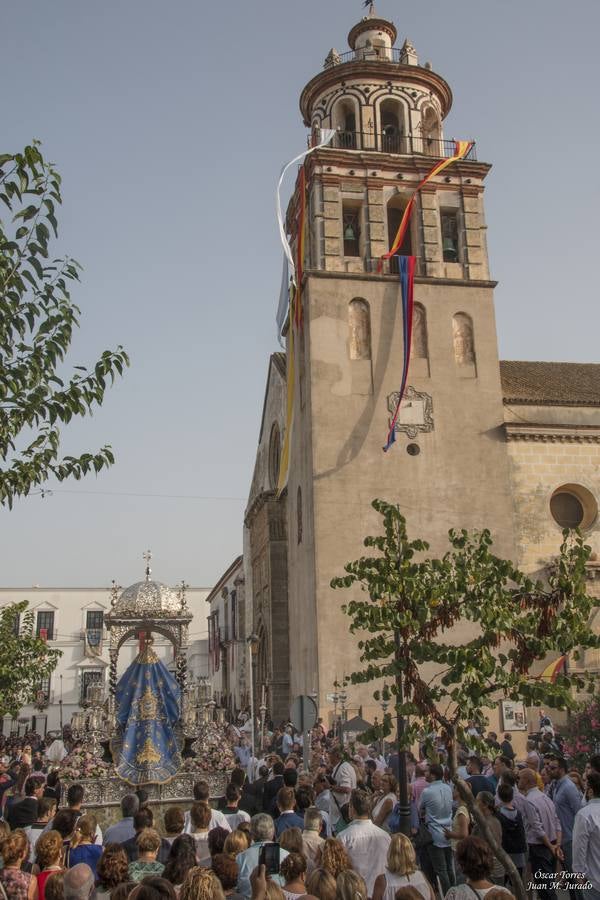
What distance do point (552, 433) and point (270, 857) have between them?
2346 cm

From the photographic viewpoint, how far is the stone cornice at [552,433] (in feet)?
91.4

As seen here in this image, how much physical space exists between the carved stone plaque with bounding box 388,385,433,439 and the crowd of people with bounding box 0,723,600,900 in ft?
50.7

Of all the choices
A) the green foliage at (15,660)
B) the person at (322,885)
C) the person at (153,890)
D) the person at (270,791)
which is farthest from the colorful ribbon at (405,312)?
the person at (153,890)

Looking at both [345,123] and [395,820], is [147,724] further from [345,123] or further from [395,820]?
[345,123]

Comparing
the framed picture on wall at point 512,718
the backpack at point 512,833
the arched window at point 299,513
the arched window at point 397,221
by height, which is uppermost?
the arched window at point 397,221

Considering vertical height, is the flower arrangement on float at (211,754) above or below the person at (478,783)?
above

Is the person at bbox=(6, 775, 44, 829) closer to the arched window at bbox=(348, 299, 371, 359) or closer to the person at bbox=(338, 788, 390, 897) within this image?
the person at bbox=(338, 788, 390, 897)

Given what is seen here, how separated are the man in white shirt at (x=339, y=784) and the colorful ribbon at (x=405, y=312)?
15002mm

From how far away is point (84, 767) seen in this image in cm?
1477

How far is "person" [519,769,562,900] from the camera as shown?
924cm

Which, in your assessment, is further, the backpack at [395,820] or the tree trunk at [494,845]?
the backpack at [395,820]

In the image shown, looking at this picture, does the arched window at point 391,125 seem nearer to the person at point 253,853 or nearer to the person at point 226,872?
the person at point 253,853

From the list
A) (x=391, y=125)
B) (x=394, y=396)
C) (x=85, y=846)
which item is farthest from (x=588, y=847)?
(x=391, y=125)

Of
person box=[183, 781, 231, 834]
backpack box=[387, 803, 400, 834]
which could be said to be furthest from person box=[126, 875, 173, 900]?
backpack box=[387, 803, 400, 834]
